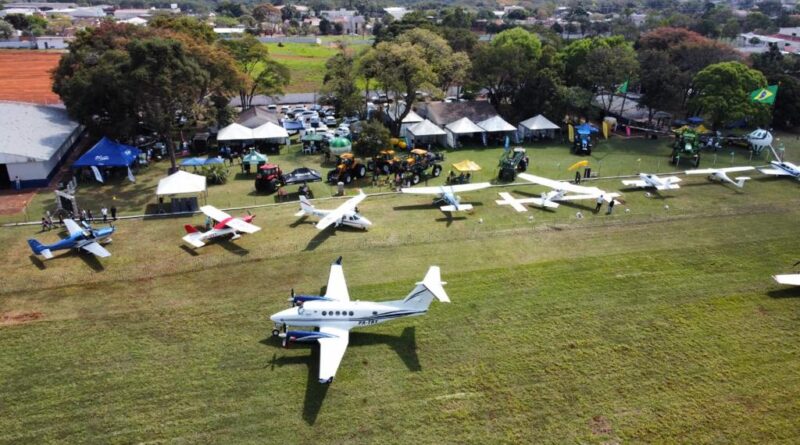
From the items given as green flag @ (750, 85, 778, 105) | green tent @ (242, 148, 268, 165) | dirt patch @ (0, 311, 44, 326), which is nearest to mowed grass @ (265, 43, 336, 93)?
green tent @ (242, 148, 268, 165)

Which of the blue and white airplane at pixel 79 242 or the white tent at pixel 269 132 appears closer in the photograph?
the blue and white airplane at pixel 79 242

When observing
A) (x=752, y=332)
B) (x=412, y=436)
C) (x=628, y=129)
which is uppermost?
(x=628, y=129)

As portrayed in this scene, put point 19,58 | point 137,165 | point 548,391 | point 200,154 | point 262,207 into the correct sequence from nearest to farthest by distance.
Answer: point 548,391 < point 262,207 < point 137,165 < point 200,154 < point 19,58

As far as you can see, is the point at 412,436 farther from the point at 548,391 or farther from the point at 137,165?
the point at 137,165

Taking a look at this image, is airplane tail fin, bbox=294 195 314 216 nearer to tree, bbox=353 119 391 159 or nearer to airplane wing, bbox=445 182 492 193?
airplane wing, bbox=445 182 492 193

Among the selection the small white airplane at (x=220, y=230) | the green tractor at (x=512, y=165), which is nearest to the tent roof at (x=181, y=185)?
the small white airplane at (x=220, y=230)

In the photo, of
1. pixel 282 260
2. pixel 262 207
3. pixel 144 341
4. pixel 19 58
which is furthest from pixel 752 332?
pixel 19 58

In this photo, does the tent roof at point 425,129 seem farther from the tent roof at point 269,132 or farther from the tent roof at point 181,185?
the tent roof at point 181,185

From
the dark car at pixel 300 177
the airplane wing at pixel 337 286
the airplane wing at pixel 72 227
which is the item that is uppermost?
the dark car at pixel 300 177
